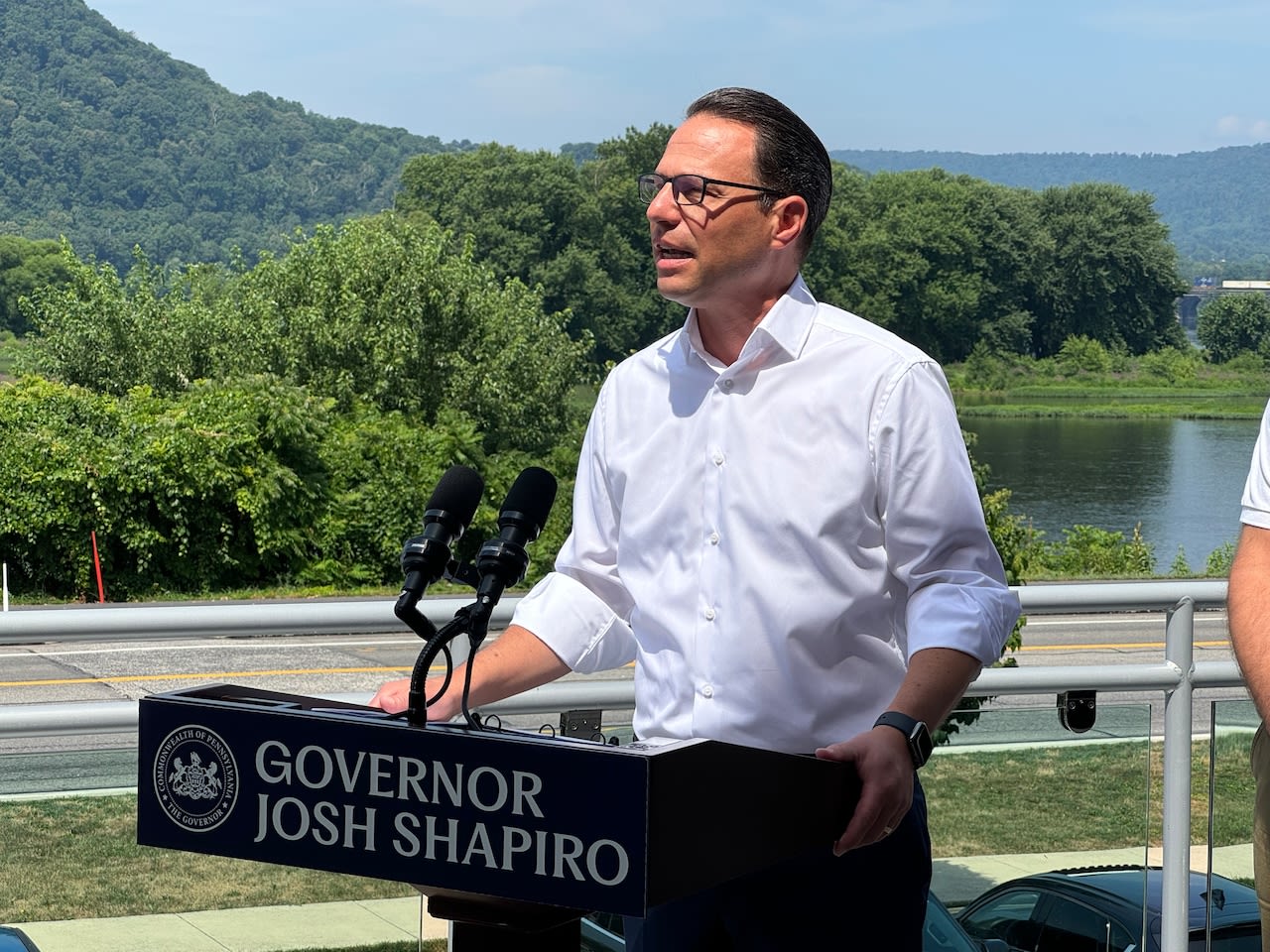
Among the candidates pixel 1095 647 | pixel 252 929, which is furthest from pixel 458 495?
pixel 1095 647

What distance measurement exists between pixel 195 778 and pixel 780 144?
0.95 metres

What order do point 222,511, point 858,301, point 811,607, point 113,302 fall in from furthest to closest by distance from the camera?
point 858,301, point 113,302, point 222,511, point 811,607

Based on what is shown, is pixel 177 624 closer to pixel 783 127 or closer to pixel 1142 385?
pixel 783 127

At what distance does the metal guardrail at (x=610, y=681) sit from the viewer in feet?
8.20

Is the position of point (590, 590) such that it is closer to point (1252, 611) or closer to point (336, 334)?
point (1252, 611)

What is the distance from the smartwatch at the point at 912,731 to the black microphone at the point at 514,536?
39 cm

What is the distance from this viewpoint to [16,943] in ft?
8.33

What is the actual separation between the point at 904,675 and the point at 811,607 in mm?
126

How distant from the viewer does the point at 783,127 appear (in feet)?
6.22

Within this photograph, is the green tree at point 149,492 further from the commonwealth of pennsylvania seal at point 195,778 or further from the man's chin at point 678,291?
the commonwealth of pennsylvania seal at point 195,778

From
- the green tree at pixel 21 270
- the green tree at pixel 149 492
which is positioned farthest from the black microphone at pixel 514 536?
the green tree at pixel 21 270

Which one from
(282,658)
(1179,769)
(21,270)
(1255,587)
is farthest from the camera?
(21,270)

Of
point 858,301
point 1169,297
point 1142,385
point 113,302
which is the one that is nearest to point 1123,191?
point 1169,297

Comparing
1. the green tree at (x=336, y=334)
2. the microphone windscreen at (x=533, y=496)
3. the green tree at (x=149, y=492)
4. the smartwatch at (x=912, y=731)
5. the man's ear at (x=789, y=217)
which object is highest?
the green tree at (x=336, y=334)
